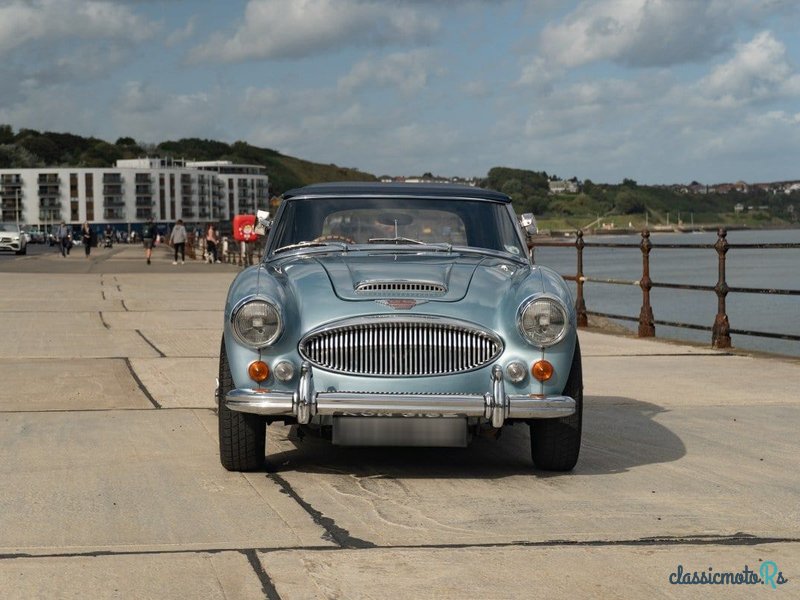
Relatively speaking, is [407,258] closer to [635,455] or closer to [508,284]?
[508,284]

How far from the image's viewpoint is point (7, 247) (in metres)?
60.4

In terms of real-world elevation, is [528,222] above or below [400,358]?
above

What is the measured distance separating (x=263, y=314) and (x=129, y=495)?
1.04 m

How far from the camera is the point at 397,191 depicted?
7742mm

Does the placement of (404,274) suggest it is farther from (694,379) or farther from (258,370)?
(694,379)

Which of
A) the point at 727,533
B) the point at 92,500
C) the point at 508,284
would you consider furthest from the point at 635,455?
the point at 92,500

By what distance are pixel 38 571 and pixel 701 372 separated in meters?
7.94

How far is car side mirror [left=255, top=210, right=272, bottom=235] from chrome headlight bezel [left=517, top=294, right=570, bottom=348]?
2364 millimetres

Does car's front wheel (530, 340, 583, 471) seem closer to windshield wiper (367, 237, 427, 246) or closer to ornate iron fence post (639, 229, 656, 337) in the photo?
windshield wiper (367, 237, 427, 246)

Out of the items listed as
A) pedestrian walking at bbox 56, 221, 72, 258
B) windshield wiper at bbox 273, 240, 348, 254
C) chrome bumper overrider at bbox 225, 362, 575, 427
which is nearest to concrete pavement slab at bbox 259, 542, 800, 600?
chrome bumper overrider at bbox 225, 362, 575, 427

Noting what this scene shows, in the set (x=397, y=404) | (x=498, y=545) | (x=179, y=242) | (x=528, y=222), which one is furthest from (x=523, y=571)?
(x=179, y=242)

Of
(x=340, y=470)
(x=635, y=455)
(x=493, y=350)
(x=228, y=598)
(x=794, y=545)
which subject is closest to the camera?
(x=228, y=598)

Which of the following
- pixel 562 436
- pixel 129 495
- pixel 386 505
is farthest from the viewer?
pixel 562 436

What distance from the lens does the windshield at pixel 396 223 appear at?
7.46 m
